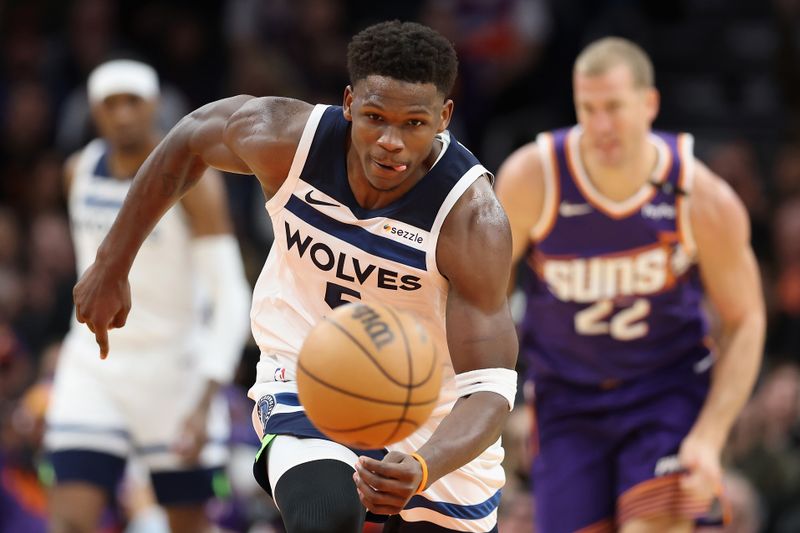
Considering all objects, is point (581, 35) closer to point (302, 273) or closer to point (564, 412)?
point (564, 412)

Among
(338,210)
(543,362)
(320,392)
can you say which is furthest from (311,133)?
(543,362)

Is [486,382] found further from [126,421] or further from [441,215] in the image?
[126,421]

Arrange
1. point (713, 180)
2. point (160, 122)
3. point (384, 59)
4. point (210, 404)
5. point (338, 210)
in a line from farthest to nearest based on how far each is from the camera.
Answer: point (160, 122)
point (210, 404)
point (713, 180)
point (338, 210)
point (384, 59)

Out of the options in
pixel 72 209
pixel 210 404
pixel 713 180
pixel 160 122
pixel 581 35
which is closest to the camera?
pixel 713 180

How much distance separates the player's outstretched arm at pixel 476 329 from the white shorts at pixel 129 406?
3.03m

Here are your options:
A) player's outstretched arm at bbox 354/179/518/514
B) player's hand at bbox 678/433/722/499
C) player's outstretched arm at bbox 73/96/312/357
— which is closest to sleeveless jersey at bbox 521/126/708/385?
player's hand at bbox 678/433/722/499

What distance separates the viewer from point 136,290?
7.74 metres

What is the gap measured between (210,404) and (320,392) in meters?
3.25

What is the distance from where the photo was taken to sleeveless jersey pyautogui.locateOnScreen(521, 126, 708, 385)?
259 inches

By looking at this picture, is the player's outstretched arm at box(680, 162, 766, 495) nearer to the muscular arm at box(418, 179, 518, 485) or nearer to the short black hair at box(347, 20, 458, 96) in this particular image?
the muscular arm at box(418, 179, 518, 485)

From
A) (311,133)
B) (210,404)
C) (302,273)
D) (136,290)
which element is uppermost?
(311,133)

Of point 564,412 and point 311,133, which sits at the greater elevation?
point 311,133

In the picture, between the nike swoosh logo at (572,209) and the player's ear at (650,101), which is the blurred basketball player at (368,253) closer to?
the nike swoosh logo at (572,209)

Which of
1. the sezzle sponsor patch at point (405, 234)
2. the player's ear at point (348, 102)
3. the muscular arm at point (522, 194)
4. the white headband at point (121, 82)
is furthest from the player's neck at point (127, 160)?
the sezzle sponsor patch at point (405, 234)
